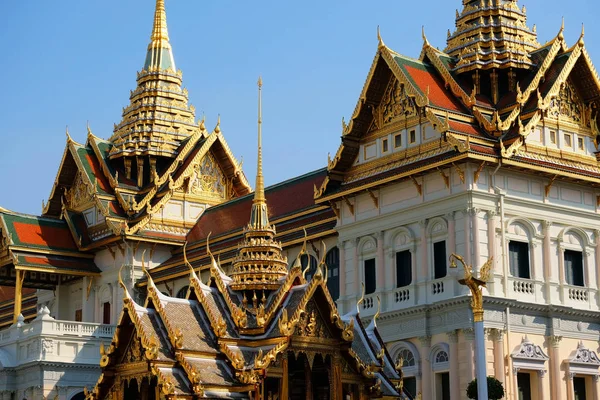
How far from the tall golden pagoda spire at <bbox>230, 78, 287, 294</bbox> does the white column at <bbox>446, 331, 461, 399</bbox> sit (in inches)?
509

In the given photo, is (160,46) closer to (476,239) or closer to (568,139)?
(568,139)

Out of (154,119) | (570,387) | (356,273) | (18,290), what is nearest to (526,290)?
(570,387)

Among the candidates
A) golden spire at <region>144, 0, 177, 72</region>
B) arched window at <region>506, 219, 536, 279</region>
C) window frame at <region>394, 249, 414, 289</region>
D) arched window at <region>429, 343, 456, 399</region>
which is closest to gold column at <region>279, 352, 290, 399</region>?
arched window at <region>429, 343, 456, 399</region>

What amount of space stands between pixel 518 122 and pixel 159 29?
27219mm

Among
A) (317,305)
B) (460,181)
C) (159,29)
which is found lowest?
(317,305)

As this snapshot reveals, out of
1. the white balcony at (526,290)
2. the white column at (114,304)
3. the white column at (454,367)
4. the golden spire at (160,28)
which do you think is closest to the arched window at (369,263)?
the white column at (454,367)

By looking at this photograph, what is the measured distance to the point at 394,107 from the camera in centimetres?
3538

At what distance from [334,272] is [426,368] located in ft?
17.8

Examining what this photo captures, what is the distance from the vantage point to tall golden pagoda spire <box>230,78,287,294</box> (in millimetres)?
18516

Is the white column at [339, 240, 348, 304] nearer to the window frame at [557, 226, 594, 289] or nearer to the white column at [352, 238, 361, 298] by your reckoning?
the white column at [352, 238, 361, 298]

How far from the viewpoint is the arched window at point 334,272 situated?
36219 millimetres

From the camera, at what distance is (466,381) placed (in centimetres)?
3081

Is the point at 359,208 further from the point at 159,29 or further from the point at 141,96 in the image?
the point at 159,29

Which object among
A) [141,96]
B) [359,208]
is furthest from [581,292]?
[141,96]
